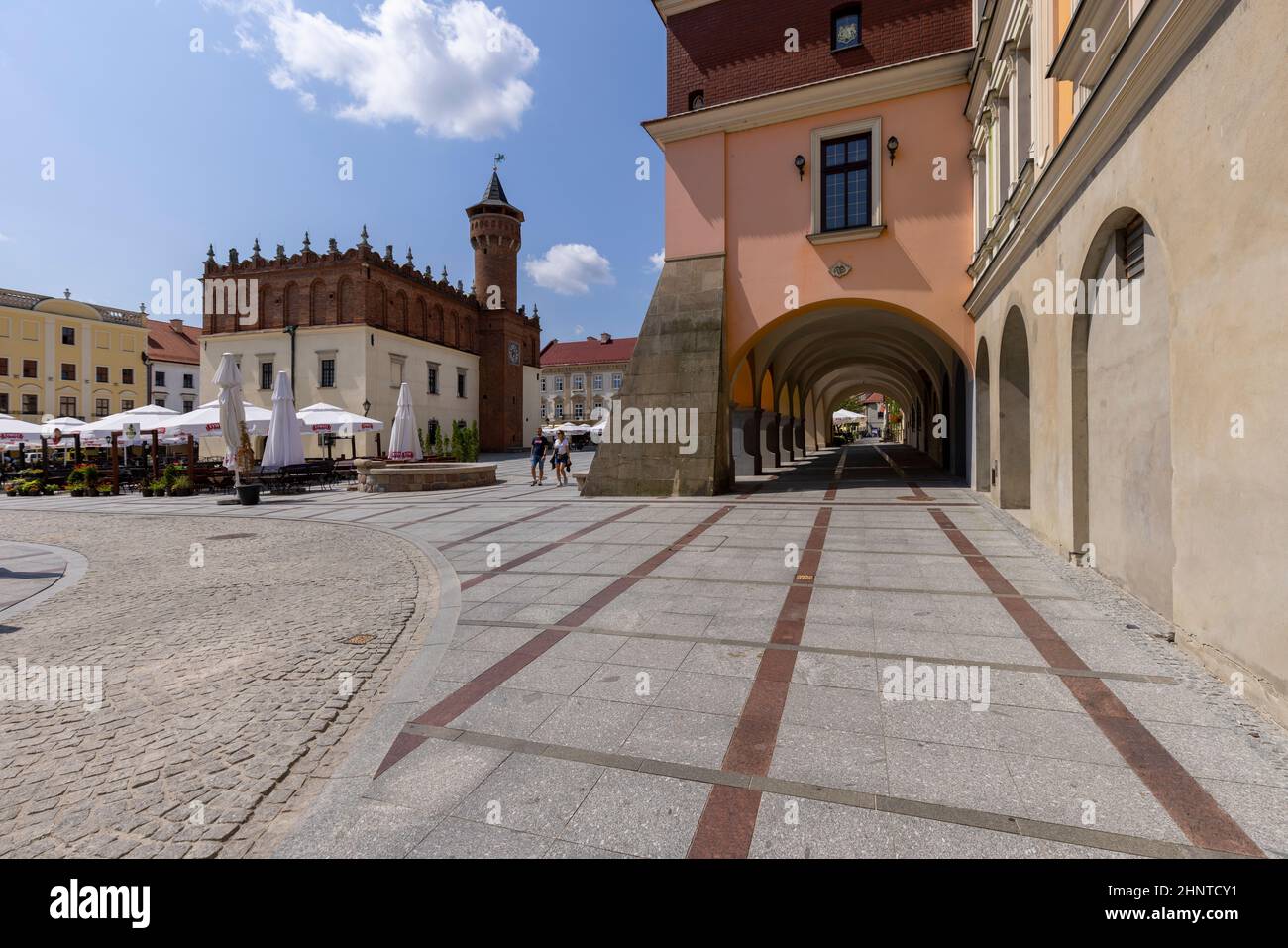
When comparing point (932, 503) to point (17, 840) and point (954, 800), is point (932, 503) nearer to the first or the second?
point (954, 800)

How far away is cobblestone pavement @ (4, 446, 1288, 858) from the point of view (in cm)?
260

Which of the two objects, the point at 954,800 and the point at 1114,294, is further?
the point at 1114,294

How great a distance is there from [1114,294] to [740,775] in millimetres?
6298

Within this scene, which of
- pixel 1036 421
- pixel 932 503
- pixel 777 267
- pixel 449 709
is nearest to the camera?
pixel 449 709

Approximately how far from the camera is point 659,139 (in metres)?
16.6

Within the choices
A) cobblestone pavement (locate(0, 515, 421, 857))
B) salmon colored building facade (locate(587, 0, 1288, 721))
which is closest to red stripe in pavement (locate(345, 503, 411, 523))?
cobblestone pavement (locate(0, 515, 421, 857))

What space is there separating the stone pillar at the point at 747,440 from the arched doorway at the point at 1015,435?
383 inches

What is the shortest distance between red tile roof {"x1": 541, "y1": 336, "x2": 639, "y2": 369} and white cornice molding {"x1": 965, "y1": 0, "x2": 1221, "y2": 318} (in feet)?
220

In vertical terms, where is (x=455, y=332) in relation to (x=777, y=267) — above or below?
above

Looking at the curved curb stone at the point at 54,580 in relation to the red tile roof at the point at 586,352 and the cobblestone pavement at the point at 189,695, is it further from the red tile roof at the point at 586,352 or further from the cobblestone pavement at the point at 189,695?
the red tile roof at the point at 586,352

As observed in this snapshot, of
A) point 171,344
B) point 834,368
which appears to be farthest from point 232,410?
point 171,344

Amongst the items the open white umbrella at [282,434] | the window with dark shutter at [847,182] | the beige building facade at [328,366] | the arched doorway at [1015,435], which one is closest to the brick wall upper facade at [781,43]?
the window with dark shutter at [847,182]
